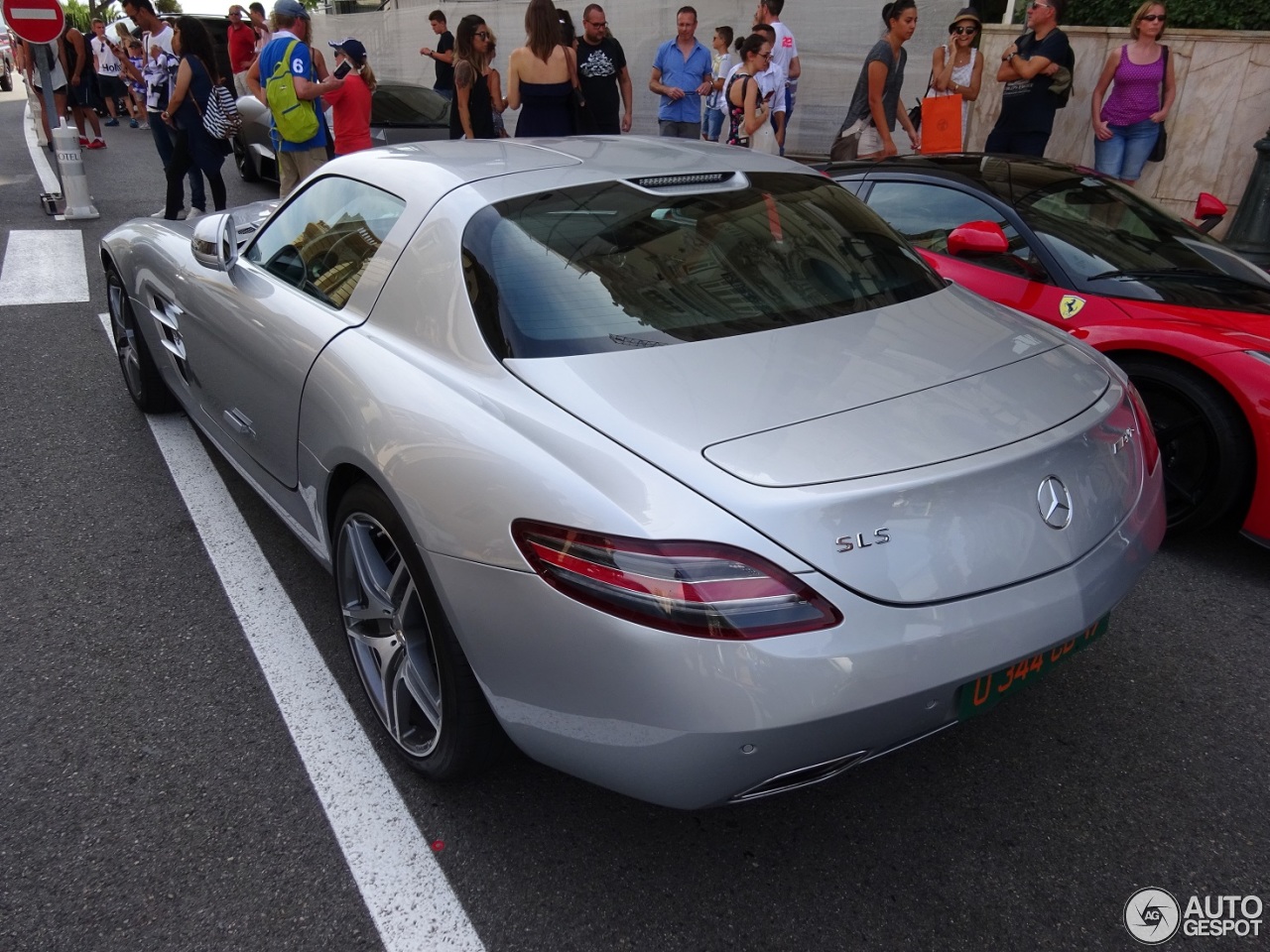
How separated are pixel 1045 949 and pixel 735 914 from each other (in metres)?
0.62

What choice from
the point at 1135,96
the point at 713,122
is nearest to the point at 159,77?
the point at 713,122

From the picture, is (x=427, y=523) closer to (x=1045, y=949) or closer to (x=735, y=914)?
(x=735, y=914)

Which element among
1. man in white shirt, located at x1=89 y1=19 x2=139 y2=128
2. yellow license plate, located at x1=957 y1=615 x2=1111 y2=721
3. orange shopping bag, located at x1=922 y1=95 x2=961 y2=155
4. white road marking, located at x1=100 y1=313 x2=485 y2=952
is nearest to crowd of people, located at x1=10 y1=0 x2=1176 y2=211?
orange shopping bag, located at x1=922 y1=95 x2=961 y2=155

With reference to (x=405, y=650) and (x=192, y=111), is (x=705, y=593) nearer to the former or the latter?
(x=405, y=650)

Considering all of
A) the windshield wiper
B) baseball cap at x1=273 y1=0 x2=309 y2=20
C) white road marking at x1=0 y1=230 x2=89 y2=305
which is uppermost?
baseball cap at x1=273 y1=0 x2=309 y2=20

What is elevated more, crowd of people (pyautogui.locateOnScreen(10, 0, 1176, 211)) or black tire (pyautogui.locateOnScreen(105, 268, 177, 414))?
crowd of people (pyautogui.locateOnScreen(10, 0, 1176, 211))

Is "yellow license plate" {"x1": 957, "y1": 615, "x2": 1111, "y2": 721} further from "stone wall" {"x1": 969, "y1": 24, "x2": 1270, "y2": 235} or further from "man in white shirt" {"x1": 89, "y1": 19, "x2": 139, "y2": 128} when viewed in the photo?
"man in white shirt" {"x1": 89, "y1": 19, "x2": 139, "y2": 128}

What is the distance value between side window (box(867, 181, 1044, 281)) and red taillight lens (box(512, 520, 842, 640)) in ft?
9.33

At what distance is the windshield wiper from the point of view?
3891mm

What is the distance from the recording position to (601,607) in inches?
68.1

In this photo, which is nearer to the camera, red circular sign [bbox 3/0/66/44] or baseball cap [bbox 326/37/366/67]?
baseball cap [bbox 326/37/366/67]

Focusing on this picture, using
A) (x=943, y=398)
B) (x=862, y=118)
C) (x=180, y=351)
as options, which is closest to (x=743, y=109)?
(x=862, y=118)

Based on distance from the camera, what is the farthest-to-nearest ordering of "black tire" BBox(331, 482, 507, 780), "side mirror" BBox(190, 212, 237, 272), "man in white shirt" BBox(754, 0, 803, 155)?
"man in white shirt" BBox(754, 0, 803, 155)
"side mirror" BBox(190, 212, 237, 272)
"black tire" BBox(331, 482, 507, 780)

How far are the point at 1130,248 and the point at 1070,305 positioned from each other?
0.49 m
